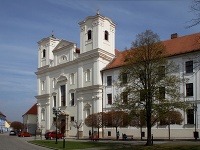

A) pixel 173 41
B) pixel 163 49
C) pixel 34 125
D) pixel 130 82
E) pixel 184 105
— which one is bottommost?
pixel 34 125

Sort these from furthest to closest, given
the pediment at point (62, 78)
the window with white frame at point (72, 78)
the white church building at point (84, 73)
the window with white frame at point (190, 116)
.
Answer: the pediment at point (62, 78) < the window with white frame at point (72, 78) < the white church building at point (84, 73) < the window with white frame at point (190, 116)

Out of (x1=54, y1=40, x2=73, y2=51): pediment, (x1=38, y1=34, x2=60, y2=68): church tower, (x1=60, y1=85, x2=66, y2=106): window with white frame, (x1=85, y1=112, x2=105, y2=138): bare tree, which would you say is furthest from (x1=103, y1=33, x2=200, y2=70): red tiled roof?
(x1=38, y1=34, x2=60, y2=68): church tower

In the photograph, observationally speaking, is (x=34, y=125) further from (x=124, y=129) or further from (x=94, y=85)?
(x=124, y=129)

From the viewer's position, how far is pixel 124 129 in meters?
55.0

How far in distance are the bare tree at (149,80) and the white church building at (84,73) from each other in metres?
14.0

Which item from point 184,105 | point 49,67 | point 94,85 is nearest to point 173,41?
point 94,85

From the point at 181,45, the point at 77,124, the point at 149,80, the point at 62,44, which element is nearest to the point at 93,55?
the point at 62,44

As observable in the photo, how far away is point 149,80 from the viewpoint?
34.3m

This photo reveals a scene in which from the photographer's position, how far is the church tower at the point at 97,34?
62.4 metres

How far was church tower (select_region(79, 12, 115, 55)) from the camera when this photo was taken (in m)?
62.4

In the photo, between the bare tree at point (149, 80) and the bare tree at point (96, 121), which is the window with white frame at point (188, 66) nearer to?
the bare tree at point (149, 80)

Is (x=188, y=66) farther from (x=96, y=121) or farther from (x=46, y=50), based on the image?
(x=46, y=50)

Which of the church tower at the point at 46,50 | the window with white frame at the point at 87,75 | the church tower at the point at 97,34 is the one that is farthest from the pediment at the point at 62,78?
the church tower at the point at 97,34

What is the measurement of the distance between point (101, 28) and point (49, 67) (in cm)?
1663
